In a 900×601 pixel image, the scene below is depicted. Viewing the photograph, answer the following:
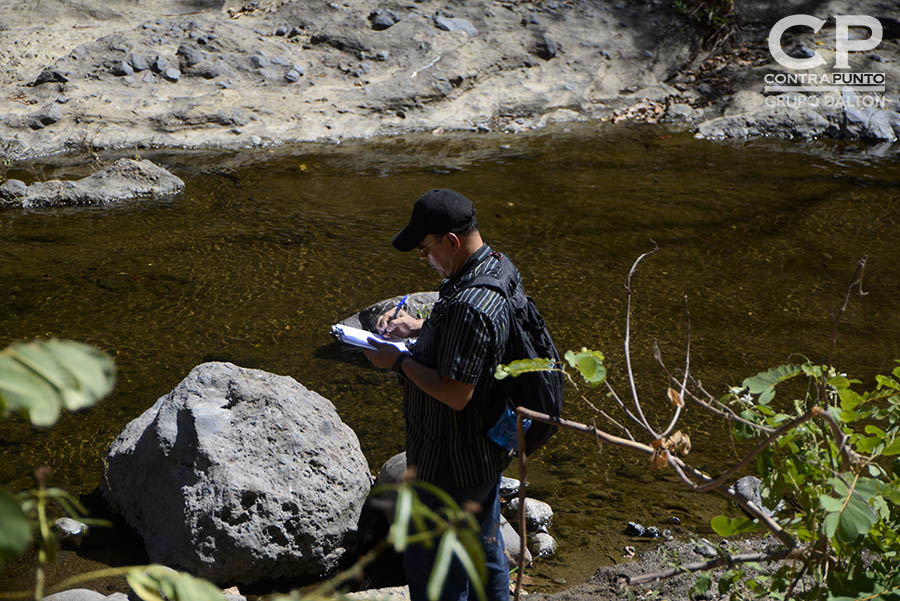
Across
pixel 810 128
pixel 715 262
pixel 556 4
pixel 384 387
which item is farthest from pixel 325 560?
pixel 556 4

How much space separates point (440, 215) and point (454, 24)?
12.0 metres

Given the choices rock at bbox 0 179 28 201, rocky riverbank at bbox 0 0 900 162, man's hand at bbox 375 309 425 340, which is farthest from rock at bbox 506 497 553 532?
rocky riverbank at bbox 0 0 900 162

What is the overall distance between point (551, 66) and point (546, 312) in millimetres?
8106

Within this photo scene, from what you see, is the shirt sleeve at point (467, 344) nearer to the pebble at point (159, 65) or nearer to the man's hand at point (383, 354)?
the man's hand at point (383, 354)

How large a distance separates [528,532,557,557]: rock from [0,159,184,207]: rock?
6578 mm

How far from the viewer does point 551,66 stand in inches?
554

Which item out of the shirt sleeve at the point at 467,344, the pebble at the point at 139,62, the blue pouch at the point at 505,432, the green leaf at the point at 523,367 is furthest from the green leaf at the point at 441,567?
the pebble at the point at 139,62

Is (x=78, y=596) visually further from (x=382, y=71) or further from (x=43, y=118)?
(x=382, y=71)

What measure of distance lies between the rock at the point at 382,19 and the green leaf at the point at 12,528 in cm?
1387

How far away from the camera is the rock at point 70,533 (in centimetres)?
422

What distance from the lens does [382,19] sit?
45.6 feet

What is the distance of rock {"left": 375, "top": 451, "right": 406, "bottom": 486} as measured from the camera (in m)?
4.39

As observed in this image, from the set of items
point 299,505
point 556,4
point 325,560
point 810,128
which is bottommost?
point 325,560

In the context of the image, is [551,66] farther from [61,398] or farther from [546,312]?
[61,398]
